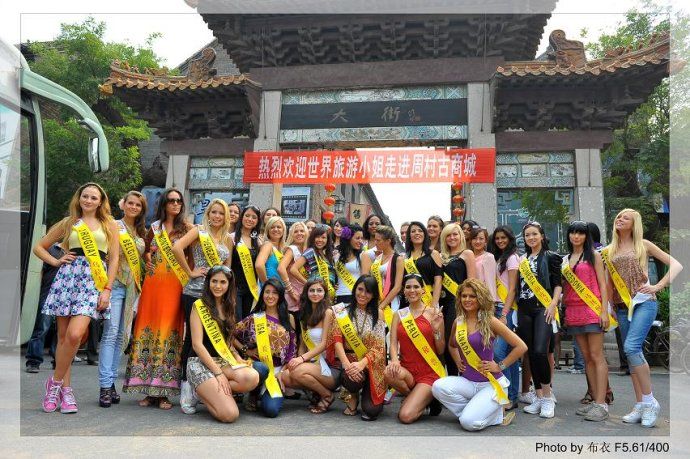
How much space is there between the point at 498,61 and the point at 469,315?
A: 6.96 metres

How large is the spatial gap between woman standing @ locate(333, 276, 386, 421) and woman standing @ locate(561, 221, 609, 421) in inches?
65.5

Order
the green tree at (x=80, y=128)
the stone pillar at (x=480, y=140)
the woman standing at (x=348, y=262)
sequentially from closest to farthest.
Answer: the woman standing at (x=348, y=262) → the stone pillar at (x=480, y=140) → the green tree at (x=80, y=128)

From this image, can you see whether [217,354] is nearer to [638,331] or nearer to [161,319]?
[161,319]

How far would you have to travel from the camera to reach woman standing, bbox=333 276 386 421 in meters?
4.37

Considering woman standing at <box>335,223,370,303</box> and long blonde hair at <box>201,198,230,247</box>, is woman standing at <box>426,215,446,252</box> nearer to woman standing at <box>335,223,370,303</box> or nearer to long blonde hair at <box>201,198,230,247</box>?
woman standing at <box>335,223,370,303</box>

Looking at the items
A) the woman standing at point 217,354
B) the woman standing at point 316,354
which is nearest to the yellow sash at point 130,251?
the woman standing at point 217,354

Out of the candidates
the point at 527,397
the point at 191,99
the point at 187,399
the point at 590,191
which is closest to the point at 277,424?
the point at 187,399

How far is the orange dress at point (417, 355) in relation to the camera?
14.6 feet

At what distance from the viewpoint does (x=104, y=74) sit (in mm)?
15312

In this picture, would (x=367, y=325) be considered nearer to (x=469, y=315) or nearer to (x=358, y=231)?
(x=469, y=315)

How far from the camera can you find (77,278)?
4.25 meters

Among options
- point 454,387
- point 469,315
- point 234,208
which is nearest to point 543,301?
point 469,315

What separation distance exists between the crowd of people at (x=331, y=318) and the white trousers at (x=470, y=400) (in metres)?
0.01

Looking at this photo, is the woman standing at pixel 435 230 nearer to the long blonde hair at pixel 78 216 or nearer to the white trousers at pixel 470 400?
the white trousers at pixel 470 400
